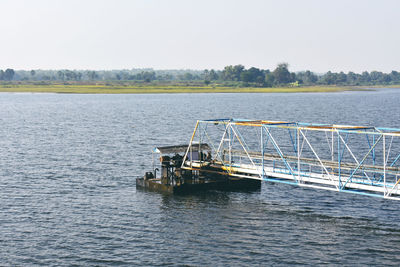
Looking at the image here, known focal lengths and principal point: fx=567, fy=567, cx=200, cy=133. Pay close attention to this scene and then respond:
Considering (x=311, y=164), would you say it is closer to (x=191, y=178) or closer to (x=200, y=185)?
(x=200, y=185)

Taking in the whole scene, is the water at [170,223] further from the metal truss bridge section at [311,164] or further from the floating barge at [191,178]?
the metal truss bridge section at [311,164]

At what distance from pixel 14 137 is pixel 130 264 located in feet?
298

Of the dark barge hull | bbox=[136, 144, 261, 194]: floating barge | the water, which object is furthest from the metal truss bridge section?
the water

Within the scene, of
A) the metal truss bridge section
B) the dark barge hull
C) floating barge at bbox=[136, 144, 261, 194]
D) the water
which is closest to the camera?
the water

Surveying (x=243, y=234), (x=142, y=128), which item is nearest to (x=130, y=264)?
(x=243, y=234)

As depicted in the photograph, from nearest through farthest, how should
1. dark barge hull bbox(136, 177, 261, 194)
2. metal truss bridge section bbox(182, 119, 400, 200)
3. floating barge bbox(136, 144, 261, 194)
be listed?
metal truss bridge section bbox(182, 119, 400, 200) → dark barge hull bbox(136, 177, 261, 194) → floating barge bbox(136, 144, 261, 194)

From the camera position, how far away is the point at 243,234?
5206cm

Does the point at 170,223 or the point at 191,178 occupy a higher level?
the point at 191,178

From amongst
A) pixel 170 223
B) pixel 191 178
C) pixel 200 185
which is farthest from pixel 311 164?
pixel 191 178

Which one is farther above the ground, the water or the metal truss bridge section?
the metal truss bridge section

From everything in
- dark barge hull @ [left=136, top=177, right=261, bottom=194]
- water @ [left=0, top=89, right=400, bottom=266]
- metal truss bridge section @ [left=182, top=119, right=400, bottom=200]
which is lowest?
water @ [left=0, top=89, right=400, bottom=266]

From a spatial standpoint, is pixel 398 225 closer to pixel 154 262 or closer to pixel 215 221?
pixel 215 221

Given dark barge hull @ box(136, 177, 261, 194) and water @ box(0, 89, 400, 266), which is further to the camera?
dark barge hull @ box(136, 177, 261, 194)

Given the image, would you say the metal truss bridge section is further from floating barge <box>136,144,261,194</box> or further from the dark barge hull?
the dark barge hull
